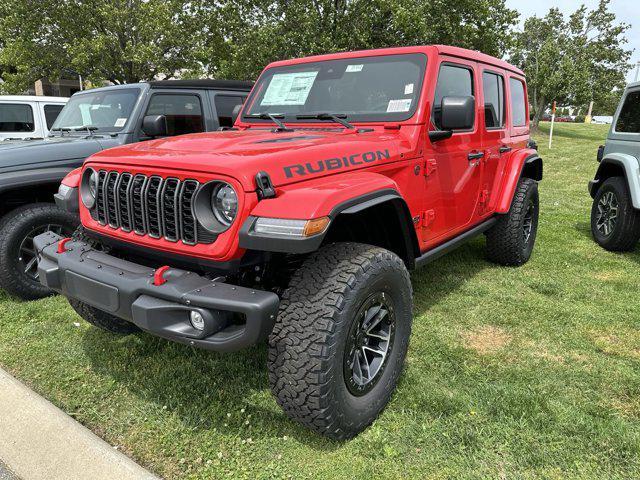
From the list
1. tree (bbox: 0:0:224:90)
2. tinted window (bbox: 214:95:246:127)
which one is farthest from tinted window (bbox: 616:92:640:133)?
tree (bbox: 0:0:224:90)

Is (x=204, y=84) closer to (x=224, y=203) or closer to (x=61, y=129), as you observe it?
(x=61, y=129)

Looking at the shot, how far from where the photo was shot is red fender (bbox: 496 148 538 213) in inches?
169

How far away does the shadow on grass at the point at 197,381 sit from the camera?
8.14ft

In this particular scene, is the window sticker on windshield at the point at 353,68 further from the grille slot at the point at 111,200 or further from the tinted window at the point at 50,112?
the tinted window at the point at 50,112

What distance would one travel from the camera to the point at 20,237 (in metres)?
3.93

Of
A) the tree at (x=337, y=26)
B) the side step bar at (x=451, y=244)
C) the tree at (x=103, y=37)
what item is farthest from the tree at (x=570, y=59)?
the side step bar at (x=451, y=244)

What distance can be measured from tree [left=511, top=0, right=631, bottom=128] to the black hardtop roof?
24348 mm

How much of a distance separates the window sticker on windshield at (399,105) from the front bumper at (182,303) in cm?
168

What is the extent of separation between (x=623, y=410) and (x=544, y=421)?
488mm

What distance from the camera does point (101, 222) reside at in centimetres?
263

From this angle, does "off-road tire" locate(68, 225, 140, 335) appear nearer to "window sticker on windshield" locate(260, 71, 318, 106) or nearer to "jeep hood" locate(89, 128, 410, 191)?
"jeep hood" locate(89, 128, 410, 191)

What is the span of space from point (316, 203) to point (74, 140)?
3.55 m

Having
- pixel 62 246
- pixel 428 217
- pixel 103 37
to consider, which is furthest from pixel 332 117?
pixel 103 37

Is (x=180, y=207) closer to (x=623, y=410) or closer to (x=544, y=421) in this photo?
(x=544, y=421)
